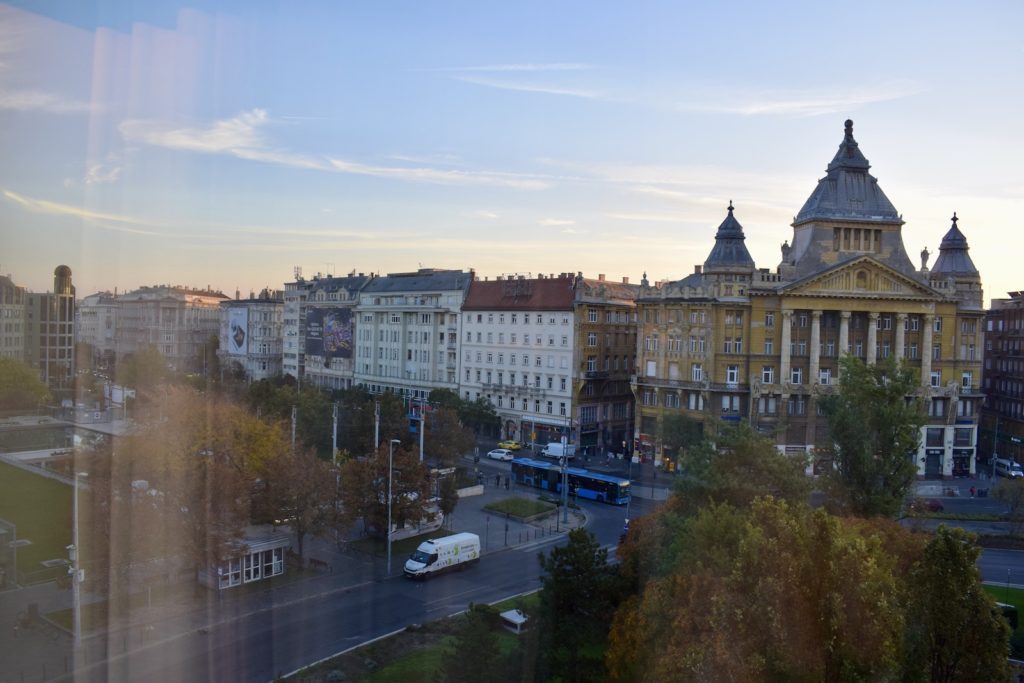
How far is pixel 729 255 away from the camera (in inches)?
2165

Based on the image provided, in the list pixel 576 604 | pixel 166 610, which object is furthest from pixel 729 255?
pixel 166 610

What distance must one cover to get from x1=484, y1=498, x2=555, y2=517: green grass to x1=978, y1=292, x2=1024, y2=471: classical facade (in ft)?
123

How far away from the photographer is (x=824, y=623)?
14859mm

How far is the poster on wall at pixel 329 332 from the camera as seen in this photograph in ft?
260

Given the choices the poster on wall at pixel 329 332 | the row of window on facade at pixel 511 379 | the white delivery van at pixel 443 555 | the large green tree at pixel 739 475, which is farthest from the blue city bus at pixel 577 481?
the poster on wall at pixel 329 332

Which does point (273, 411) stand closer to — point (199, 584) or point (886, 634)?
point (199, 584)

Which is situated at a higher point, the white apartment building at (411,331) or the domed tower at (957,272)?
the domed tower at (957,272)

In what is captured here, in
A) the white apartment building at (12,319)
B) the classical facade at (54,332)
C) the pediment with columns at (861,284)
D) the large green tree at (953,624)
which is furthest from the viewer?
the pediment with columns at (861,284)

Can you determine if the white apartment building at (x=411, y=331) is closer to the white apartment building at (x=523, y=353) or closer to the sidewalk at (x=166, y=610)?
the white apartment building at (x=523, y=353)

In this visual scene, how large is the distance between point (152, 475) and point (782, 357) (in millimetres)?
38347

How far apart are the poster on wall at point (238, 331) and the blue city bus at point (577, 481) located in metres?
52.6

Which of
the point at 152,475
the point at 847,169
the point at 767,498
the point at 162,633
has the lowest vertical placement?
the point at 162,633

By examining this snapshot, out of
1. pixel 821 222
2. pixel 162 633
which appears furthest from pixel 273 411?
pixel 821 222

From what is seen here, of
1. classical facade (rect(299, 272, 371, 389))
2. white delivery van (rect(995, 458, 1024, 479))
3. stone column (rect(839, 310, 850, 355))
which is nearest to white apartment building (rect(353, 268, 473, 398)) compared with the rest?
classical facade (rect(299, 272, 371, 389))
